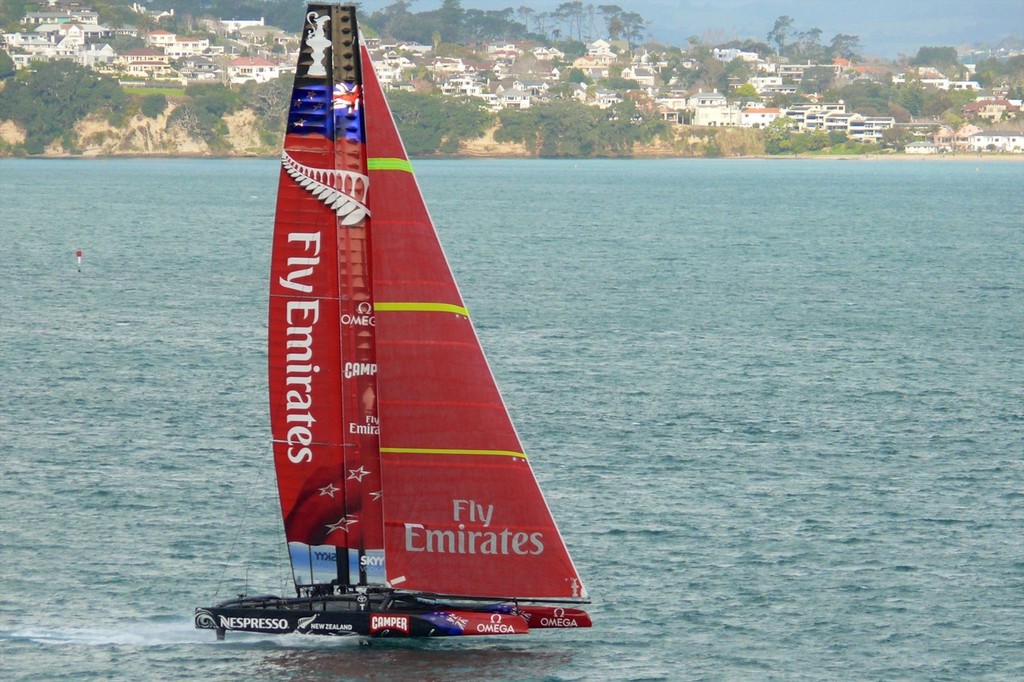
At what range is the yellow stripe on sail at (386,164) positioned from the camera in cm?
2811

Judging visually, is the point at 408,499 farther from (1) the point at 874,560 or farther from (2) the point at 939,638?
(1) the point at 874,560

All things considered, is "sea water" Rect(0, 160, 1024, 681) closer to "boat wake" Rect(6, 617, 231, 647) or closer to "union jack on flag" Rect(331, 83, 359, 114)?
"boat wake" Rect(6, 617, 231, 647)

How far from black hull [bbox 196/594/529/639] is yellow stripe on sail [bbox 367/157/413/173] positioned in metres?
8.12

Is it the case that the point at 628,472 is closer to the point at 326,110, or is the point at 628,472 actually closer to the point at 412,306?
the point at 412,306

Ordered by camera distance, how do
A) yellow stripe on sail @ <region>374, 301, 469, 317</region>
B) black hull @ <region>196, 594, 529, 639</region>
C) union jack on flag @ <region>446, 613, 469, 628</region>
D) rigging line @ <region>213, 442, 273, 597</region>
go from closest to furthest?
1. yellow stripe on sail @ <region>374, 301, 469, 317</region>
2. black hull @ <region>196, 594, 529, 639</region>
3. union jack on flag @ <region>446, 613, 469, 628</region>
4. rigging line @ <region>213, 442, 273, 597</region>

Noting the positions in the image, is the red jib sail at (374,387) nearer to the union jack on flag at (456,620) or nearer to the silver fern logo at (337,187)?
the silver fern logo at (337,187)

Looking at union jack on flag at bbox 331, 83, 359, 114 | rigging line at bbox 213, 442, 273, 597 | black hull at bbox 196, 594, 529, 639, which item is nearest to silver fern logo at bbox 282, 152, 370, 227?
union jack on flag at bbox 331, 83, 359, 114

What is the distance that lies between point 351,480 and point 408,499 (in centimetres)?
111

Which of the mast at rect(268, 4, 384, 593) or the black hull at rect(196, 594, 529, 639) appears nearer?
the mast at rect(268, 4, 384, 593)

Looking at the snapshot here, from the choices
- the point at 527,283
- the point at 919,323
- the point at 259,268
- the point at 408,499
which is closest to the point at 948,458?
the point at 408,499

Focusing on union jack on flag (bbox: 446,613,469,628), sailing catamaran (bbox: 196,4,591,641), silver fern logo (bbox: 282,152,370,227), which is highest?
silver fern logo (bbox: 282,152,370,227)

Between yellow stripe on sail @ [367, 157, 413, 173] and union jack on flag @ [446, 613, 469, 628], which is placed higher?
yellow stripe on sail @ [367, 157, 413, 173]

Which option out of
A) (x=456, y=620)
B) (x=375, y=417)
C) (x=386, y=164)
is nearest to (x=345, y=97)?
(x=386, y=164)

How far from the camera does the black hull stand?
97.9ft
